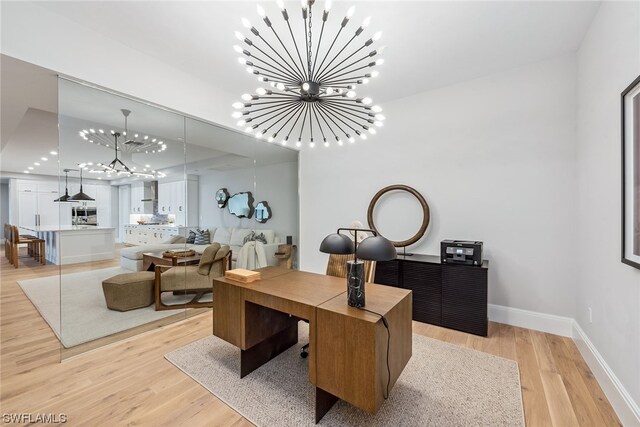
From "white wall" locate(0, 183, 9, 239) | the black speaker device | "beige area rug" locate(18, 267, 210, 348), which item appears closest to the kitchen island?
"beige area rug" locate(18, 267, 210, 348)

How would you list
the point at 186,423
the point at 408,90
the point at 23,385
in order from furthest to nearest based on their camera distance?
1. the point at 408,90
2. the point at 23,385
3. the point at 186,423

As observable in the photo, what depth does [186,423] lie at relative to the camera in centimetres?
163

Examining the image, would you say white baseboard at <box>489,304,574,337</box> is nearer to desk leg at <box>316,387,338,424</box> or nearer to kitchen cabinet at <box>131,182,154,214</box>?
desk leg at <box>316,387,338,424</box>

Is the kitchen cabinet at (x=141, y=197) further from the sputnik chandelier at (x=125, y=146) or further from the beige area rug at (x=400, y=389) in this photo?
→ the beige area rug at (x=400, y=389)

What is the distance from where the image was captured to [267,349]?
2.31m

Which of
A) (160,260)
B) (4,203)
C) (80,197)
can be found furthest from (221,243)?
(4,203)

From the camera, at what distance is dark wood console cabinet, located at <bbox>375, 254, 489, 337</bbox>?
281 cm

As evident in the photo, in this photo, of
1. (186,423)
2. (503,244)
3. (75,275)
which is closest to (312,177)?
(503,244)

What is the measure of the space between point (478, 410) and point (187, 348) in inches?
95.3

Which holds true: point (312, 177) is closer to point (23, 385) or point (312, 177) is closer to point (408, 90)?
point (408, 90)

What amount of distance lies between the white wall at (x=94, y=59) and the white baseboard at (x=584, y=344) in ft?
13.9

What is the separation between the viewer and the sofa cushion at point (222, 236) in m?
3.75

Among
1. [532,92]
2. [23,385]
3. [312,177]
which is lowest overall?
[23,385]

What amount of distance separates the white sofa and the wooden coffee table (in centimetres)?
5
